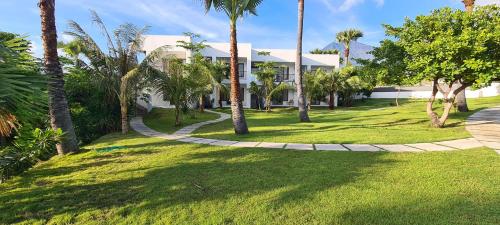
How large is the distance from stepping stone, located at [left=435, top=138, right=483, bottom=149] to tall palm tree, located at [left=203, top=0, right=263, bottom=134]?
6256 millimetres

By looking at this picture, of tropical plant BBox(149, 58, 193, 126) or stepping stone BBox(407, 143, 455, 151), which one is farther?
tropical plant BBox(149, 58, 193, 126)

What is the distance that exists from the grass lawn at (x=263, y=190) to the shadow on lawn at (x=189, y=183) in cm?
2

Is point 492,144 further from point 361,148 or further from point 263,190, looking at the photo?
point 263,190

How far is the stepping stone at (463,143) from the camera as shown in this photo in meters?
7.86

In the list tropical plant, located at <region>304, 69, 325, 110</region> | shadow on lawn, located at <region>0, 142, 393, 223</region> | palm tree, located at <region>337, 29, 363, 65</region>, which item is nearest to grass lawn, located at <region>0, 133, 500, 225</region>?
shadow on lawn, located at <region>0, 142, 393, 223</region>

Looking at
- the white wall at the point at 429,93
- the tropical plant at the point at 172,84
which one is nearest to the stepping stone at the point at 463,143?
the tropical plant at the point at 172,84

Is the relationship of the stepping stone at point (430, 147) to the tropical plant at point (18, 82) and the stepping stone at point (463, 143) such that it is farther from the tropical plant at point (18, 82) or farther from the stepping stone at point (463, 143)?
the tropical plant at point (18, 82)

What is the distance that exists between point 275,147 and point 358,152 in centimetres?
215

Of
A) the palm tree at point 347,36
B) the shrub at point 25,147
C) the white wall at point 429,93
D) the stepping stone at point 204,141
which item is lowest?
the stepping stone at point 204,141

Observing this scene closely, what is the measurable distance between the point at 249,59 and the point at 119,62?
59.6 feet

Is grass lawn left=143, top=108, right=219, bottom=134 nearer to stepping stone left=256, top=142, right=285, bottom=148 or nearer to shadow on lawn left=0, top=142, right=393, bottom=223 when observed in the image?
stepping stone left=256, top=142, right=285, bottom=148

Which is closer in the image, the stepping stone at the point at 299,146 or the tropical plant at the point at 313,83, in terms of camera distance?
the stepping stone at the point at 299,146

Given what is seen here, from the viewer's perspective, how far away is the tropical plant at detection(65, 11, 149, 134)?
39.2ft

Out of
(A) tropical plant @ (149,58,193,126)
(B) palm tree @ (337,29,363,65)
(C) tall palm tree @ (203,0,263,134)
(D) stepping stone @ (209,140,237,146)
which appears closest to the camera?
(D) stepping stone @ (209,140,237,146)
